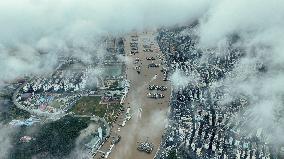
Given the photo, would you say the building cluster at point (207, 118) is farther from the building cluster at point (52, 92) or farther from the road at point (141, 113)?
the building cluster at point (52, 92)

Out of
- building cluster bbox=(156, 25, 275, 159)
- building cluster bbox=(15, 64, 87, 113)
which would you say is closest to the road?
building cluster bbox=(156, 25, 275, 159)

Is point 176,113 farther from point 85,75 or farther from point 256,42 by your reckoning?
point 256,42

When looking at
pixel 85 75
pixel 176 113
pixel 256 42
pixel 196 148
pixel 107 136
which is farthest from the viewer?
pixel 256 42

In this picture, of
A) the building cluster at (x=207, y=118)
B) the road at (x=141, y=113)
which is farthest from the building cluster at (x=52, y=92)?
the building cluster at (x=207, y=118)

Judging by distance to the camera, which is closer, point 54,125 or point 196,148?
point 196,148

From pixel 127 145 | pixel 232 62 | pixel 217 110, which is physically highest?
pixel 232 62

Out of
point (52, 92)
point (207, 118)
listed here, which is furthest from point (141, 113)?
point (52, 92)

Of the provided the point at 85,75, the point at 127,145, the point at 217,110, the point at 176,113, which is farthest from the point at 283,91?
the point at 85,75

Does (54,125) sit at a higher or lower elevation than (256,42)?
lower

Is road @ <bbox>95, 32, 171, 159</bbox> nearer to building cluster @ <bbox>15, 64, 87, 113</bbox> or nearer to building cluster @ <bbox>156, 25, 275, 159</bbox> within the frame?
building cluster @ <bbox>156, 25, 275, 159</bbox>
